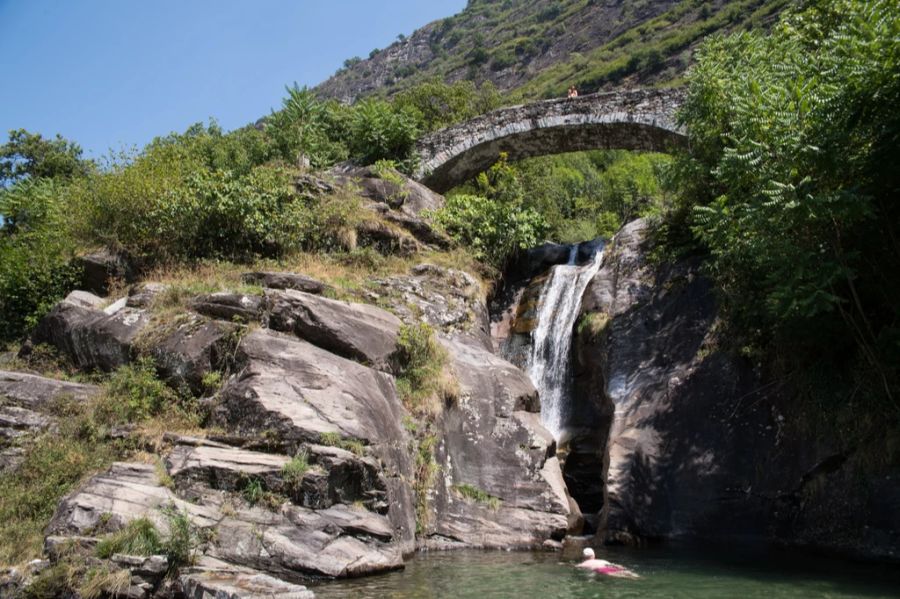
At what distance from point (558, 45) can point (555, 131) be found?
70799 mm

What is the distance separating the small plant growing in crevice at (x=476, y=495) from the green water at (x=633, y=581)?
1.11 metres

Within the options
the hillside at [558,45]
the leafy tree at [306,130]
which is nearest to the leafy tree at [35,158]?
the leafy tree at [306,130]

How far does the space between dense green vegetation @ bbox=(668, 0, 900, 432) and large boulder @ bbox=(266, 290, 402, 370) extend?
19.5 ft

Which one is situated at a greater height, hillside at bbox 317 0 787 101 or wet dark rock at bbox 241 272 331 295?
hillside at bbox 317 0 787 101

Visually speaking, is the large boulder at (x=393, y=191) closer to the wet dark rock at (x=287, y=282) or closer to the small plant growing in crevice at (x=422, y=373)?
the wet dark rock at (x=287, y=282)

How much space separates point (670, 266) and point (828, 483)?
19.8 ft

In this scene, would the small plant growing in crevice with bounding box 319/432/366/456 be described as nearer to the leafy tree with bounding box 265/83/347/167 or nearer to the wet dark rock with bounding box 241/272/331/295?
the wet dark rock with bounding box 241/272/331/295

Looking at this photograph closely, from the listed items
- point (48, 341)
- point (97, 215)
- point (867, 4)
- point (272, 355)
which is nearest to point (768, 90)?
point (867, 4)

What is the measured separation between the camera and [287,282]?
13.5 meters

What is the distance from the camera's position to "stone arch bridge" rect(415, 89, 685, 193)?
22125mm

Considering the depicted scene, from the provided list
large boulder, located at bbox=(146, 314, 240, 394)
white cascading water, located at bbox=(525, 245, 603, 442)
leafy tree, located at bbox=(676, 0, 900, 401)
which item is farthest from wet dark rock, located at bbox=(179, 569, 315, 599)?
white cascading water, located at bbox=(525, 245, 603, 442)

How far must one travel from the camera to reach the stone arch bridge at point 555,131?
22.1 meters

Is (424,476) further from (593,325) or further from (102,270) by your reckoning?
(102,270)

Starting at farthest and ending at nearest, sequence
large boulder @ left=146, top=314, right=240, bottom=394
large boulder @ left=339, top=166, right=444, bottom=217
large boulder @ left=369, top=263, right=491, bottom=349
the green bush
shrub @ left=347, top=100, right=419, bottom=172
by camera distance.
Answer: shrub @ left=347, top=100, right=419, bottom=172 < large boulder @ left=339, top=166, right=444, bottom=217 < the green bush < large boulder @ left=369, top=263, right=491, bottom=349 < large boulder @ left=146, top=314, right=240, bottom=394
